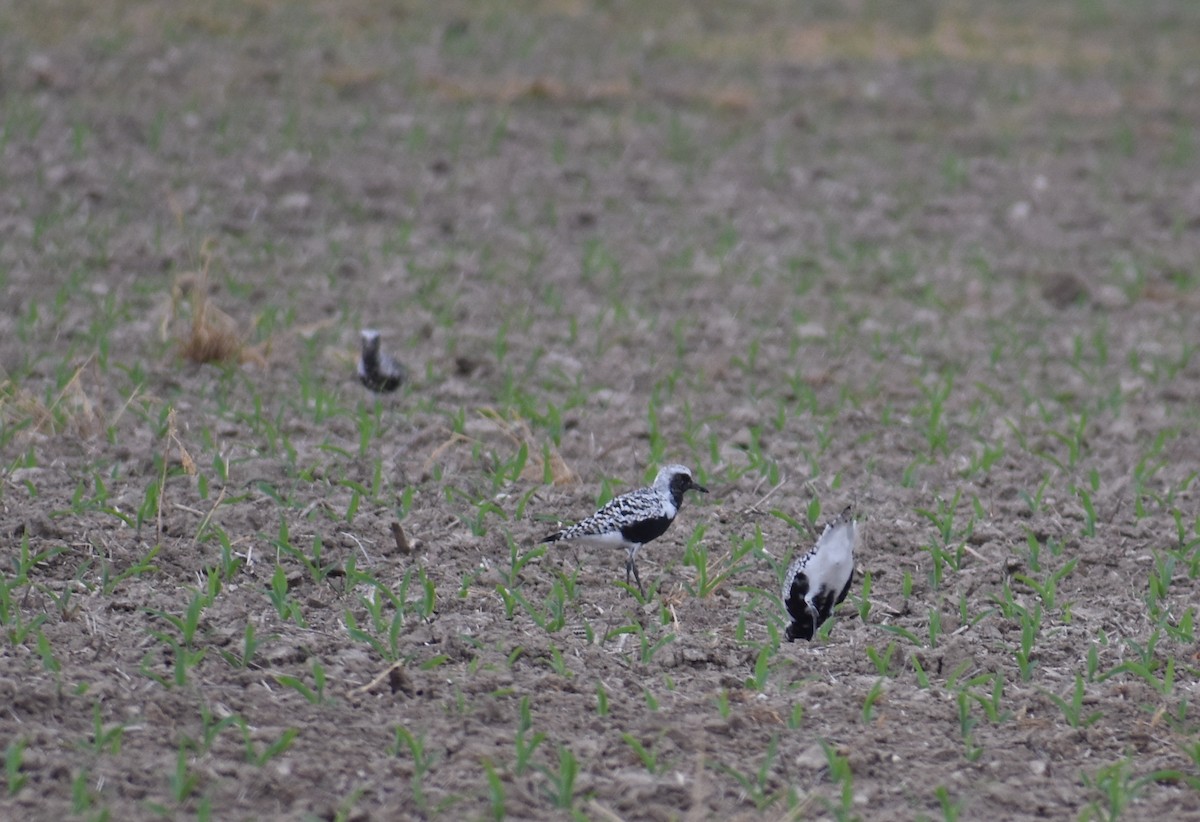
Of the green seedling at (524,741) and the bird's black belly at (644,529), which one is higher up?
the bird's black belly at (644,529)

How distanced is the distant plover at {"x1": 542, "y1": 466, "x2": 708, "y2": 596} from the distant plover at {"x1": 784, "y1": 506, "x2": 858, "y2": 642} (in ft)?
1.60

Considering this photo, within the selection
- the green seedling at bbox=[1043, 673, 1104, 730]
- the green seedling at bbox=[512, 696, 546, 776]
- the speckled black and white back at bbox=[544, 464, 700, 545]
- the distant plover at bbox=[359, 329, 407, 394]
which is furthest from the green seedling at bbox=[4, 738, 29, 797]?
the distant plover at bbox=[359, 329, 407, 394]

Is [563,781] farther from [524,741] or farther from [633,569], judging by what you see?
[633,569]

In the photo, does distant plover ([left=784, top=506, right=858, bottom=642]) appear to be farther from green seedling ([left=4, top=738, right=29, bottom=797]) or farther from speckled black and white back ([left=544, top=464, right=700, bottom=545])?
green seedling ([left=4, top=738, right=29, bottom=797])

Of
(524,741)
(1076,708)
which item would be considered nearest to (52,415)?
(524,741)

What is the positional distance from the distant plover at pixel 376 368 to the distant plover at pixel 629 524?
1.83 meters

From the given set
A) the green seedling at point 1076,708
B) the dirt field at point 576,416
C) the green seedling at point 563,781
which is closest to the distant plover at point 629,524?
the dirt field at point 576,416

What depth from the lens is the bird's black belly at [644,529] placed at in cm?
486

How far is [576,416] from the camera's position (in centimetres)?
652

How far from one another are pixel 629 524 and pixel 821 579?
2.20ft

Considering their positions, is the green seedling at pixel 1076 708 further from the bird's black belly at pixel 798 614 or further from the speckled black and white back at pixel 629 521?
the speckled black and white back at pixel 629 521

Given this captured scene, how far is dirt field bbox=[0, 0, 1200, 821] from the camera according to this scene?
13.0 ft

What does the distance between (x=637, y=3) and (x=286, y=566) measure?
33.0ft

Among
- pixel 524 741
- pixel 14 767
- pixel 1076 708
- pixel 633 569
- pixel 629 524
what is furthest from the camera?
pixel 633 569
